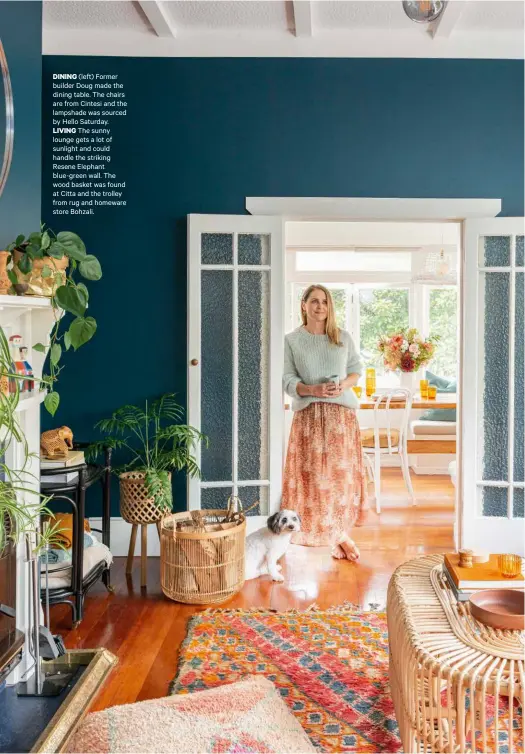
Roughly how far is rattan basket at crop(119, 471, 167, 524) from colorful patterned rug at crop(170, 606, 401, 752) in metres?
0.66

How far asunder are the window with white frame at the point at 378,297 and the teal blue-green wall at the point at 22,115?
5.34 metres

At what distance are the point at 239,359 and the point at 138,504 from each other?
103 centimetres

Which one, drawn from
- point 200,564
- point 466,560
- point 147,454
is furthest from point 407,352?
point 466,560

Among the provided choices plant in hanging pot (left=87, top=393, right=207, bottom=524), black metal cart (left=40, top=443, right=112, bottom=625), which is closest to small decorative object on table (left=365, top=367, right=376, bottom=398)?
plant in hanging pot (left=87, top=393, right=207, bottom=524)

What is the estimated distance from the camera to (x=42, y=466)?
122 inches

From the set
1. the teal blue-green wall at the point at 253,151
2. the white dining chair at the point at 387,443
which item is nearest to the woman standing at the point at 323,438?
the teal blue-green wall at the point at 253,151

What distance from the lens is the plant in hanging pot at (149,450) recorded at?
3.67m

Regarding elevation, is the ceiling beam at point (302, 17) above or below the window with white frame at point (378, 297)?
above

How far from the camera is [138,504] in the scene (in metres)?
3.67

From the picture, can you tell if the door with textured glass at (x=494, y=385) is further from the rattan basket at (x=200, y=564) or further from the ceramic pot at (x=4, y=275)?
the ceramic pot at (x=4, y=275)

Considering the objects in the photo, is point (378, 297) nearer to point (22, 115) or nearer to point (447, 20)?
point (447, 20)

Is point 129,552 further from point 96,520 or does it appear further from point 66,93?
point 66,93

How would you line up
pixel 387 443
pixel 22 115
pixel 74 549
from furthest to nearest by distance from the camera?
pixel 387 443 → pixel 74 549 → pixel 22 115

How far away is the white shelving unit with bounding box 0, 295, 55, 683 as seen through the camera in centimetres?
230
